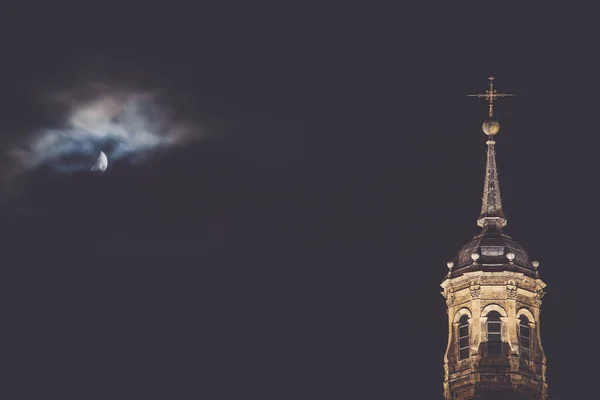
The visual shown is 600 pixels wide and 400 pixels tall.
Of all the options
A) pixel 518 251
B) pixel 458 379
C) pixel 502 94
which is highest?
pixel 502 94

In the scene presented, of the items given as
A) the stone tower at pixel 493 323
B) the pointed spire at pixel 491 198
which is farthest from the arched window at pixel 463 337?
the pointed spire at pixel 491 198

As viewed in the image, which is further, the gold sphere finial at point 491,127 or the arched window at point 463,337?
the gold sphere finial at point 491,127

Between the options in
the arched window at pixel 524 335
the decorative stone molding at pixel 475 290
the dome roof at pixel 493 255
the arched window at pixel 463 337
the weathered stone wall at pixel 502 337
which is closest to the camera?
the weathered stone wall at pixel 502 337

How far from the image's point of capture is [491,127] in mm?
112625

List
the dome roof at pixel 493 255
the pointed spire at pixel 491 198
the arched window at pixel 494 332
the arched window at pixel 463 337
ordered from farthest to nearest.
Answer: the pointed spire at pixel 491 198, the dome roof at pixel 493 255, the arched window at pixel 463 337, the arched window at pixel 494 332

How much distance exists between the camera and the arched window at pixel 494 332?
10644 centimetres

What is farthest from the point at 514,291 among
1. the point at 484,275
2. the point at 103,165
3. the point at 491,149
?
the point at 103,165

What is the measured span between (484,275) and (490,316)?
1.89 metres

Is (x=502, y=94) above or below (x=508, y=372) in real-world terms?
above

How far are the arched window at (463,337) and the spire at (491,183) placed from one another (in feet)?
17.9

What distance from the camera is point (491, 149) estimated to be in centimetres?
11288

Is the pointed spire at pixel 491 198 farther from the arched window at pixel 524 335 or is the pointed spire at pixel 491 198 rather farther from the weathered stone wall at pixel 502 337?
the arched window at pixel 524 335

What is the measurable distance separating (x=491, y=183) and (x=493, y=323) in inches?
316

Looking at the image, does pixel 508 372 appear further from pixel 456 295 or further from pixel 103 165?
pixel 103 165
